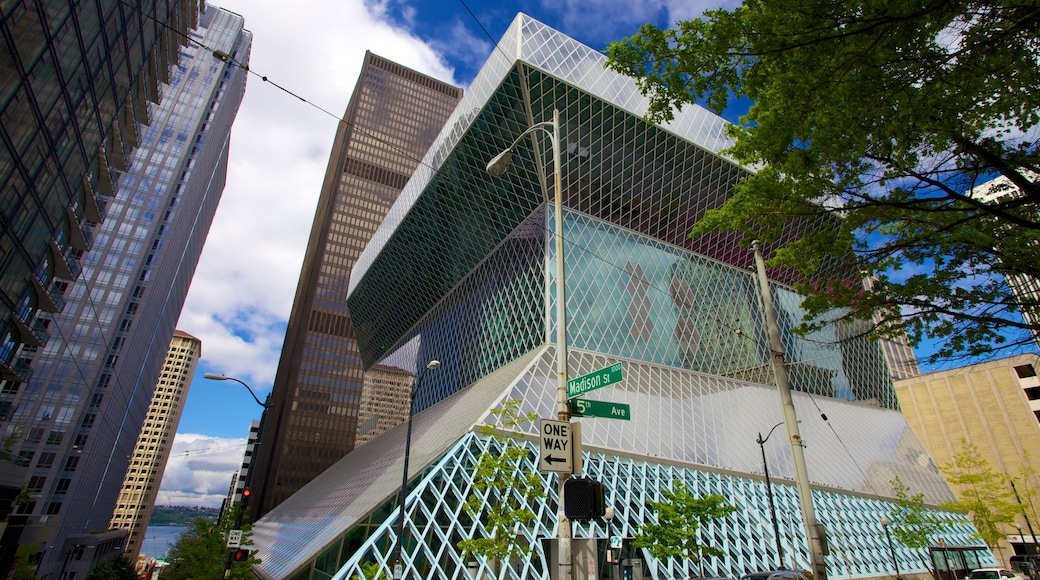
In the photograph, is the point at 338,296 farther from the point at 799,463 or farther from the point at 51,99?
the point at 799,463

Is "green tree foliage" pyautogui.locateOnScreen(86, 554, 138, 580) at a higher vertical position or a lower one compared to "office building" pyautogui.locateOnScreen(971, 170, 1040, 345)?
lower

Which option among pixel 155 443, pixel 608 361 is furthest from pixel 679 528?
pixel 155 443

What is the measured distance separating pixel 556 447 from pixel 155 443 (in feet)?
667

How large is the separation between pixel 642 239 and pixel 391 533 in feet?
95.1

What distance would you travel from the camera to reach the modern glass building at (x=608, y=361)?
21.8 metres

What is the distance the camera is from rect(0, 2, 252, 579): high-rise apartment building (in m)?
58.4

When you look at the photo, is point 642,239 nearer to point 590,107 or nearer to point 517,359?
point 590,107

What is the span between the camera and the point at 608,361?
108 ft

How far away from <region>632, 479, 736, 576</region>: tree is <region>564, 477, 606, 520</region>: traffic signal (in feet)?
54.3

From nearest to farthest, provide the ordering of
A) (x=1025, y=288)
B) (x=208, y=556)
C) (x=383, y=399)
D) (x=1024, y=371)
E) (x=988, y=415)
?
(x=1025, y=288)
(x=208, y=556)
(x=988, y=415)
(x=1024, y=371)
(x=383, y=399)

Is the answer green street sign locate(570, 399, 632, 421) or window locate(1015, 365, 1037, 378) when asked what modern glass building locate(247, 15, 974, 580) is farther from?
window locate(1015, 365, 1037, 378)

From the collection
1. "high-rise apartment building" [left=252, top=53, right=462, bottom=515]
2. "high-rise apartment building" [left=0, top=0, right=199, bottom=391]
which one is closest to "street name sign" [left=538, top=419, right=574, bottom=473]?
"high-rise apartment building" [left=0, top=0, right=199, bottom=391]

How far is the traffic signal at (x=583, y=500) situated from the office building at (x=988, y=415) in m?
61.6

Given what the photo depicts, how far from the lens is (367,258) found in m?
64.4
